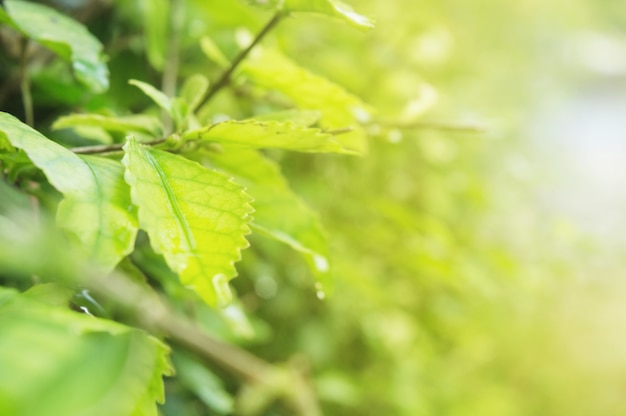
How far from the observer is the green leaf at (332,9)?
0.33 meters

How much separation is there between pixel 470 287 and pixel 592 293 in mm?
469

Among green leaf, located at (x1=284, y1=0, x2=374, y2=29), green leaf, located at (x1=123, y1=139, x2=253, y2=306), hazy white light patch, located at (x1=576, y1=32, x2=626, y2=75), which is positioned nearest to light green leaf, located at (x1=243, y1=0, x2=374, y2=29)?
green leaf, located at (x1=284, y1=0, x2=374, y2=29)

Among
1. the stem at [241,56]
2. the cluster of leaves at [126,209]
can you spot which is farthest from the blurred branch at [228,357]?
the stem at [241,56]

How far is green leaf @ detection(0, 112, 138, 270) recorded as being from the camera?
0.25m

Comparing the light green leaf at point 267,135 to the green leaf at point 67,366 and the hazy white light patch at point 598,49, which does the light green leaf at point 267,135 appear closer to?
the green leaf at point 67,366

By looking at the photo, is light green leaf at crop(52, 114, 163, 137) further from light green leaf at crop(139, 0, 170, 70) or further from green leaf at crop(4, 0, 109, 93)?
light green leaf at crop(139, 0, 170, 70)

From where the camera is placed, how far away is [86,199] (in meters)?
0.26

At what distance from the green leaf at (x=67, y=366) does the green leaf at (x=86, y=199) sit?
61 millimetres

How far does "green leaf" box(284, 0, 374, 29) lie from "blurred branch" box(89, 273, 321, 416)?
17cm

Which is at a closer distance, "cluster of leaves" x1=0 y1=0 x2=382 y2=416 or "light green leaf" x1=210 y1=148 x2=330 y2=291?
"cluster of leaves" x1=0 y1=0 x2=382 y2=416

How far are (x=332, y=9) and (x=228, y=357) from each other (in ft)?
1.29

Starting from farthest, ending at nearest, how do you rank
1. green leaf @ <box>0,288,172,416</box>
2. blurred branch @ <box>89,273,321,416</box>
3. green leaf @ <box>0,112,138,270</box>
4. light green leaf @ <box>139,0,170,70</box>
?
light green leaf @ <box>139,0,170,70</box> → blurred branch @ <box>89,273,321,416</box> → green leaf @ <box>0,112,138,270</box> → green leaf @ <box>0,288,172,416</box>

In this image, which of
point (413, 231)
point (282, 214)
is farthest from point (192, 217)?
point (413, 231)

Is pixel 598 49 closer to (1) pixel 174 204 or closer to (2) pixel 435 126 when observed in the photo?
(2) pixel 435 126
